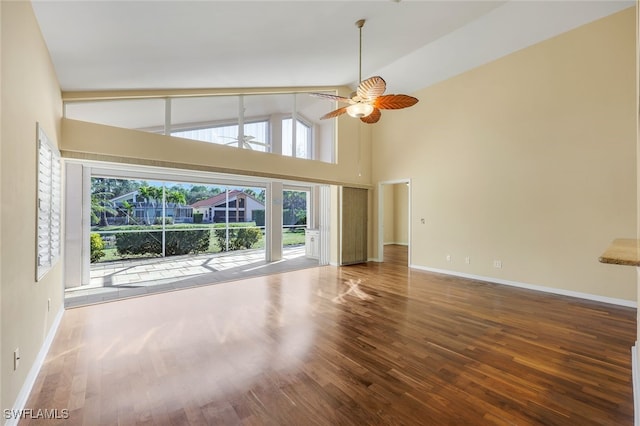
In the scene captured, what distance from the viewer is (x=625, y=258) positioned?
1115mm

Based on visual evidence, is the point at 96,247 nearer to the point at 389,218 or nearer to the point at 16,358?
the point at 16,358

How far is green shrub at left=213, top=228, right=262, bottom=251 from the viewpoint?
27.1 feet

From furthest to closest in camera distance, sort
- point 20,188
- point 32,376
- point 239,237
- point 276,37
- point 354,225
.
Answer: point 239,237 < point 354,225 < point 276,37 < point 32,376 < point 20,188

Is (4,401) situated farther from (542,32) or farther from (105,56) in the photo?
(542,32)

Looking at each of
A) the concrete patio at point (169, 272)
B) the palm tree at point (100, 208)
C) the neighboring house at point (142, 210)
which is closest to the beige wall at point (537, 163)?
the concrete patio at point (169, 272)

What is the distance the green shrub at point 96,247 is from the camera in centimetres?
631

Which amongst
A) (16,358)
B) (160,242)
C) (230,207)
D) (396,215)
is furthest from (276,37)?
(396,215)

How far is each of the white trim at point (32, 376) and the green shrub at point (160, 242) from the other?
170 inches

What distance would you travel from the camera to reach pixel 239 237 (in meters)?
8.54

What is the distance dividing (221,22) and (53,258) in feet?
10.1

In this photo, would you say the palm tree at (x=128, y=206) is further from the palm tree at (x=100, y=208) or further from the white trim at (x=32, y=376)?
the white trim at (x=32, y=376)

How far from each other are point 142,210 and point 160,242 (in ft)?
3.12

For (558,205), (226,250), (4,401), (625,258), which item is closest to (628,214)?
(558,205)

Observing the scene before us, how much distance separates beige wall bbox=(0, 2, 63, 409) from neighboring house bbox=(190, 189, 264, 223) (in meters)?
5.43
